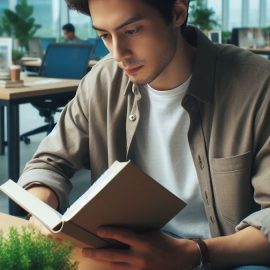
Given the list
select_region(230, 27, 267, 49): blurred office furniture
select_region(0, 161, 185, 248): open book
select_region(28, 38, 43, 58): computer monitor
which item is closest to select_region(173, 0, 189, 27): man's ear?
select_region(0, 161, 185, 248): open book

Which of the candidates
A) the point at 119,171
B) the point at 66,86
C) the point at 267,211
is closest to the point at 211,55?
the point at 267,211

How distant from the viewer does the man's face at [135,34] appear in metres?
1.12

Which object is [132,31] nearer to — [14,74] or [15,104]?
[15,104]

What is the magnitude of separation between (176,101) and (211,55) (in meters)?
0.14

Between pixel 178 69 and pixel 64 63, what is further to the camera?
pixel 64 63

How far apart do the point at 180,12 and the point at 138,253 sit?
609 millimetres

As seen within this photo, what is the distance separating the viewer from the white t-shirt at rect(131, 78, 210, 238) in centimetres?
124

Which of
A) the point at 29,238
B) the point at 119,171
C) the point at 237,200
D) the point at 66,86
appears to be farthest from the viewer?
the point at 66,86

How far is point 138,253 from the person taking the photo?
0.91 meters

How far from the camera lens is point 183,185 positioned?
1.25m

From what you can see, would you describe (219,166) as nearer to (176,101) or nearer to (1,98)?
(176,101)

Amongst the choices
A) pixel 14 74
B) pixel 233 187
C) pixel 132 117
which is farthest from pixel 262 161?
pixel 14 74

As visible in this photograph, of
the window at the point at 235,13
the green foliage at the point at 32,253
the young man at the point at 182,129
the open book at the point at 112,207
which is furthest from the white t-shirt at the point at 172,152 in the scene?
the window at the point at 235,13

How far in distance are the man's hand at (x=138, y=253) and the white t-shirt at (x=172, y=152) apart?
292 millimetres
